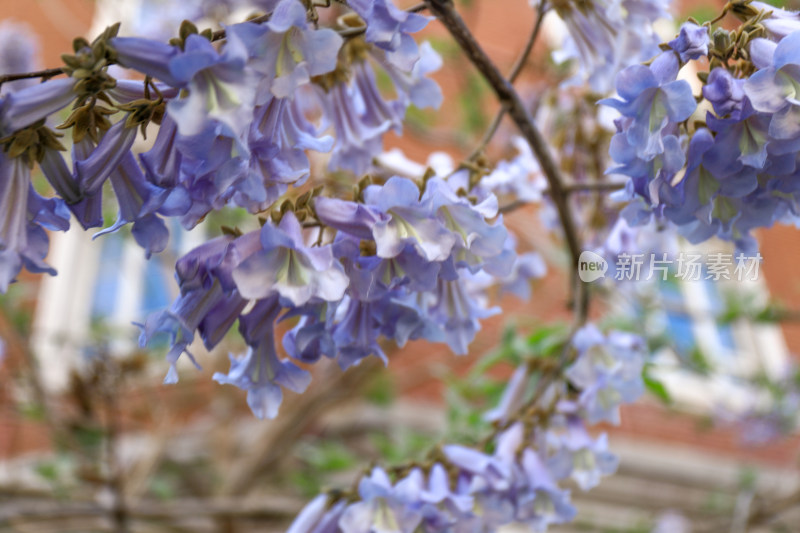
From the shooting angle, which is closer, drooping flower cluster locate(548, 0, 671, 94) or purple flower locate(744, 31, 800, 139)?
purple flower locate(744, 31, 800, 139)

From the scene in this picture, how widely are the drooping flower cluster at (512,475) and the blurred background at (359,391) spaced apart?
0.54 feet

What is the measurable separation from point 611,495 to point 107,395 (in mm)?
3219

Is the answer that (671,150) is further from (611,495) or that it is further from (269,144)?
(611,495)

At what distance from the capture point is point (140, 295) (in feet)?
13.2

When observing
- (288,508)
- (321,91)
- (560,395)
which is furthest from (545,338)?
(288,508)

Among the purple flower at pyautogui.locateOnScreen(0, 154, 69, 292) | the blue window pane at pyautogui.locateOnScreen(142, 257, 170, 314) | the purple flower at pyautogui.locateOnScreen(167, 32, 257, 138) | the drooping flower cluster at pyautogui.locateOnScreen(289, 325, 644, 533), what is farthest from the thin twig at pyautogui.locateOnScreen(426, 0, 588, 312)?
the blue window pane at pyautogui.locateOnScreen(142, 257, 170, 314)

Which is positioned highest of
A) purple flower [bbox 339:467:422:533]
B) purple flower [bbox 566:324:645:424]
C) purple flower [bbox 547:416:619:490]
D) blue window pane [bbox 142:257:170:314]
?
blue window pane [bbox 142:257:170:314]
